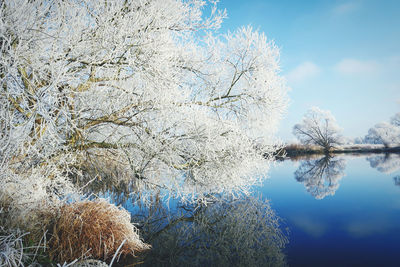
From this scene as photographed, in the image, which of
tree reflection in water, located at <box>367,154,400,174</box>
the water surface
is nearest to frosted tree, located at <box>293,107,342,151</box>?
tree reflection in water, located at <box>367,154,400,174</box>

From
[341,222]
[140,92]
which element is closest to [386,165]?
[341,222]

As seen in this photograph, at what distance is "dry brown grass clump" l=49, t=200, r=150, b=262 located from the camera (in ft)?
8.09

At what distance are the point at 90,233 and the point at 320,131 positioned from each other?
29313mm

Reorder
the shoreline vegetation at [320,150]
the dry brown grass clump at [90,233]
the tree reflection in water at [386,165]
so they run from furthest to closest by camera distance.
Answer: the shoreline vegetation at [320,150] < the tree reflection in water at [386,165] < the dry brown grass clump at [90,233]

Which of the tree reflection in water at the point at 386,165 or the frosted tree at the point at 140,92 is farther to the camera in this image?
the tree reflection in water at the point at 386,165

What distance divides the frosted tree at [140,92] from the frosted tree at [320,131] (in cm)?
2456

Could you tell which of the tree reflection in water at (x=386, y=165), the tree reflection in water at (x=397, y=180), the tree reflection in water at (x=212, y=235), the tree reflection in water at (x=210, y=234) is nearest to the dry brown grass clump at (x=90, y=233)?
the tree reflection in water at (x=210, y=234)

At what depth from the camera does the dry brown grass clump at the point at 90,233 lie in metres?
2.46

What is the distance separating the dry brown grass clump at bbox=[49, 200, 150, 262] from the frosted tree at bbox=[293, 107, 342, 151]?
27.7 meters

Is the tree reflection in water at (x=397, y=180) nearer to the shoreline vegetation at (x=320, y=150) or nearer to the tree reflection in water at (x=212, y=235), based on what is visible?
the tree reflection in water at (x=212, y=235)

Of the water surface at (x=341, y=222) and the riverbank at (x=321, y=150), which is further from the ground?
the riverbank at (x=321, y=150)

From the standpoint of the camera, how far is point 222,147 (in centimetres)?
497

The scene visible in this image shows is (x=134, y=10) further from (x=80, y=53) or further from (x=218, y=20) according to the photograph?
(x=218, y=20)

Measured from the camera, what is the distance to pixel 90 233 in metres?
2.60
